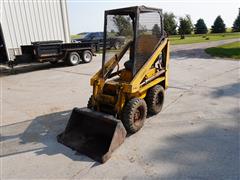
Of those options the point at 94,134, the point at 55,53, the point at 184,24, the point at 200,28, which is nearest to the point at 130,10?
the point at 94,134

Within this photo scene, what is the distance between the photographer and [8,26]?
1188cm

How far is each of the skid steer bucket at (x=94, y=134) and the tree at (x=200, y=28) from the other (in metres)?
53.2

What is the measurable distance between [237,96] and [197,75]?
267 cm

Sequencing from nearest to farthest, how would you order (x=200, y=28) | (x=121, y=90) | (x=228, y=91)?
(x=121, y=90), (x=228, y=91), (x=200, y=28)

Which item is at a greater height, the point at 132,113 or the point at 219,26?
the point at 132,113

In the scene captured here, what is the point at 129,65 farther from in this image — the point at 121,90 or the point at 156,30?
the point at 156,30

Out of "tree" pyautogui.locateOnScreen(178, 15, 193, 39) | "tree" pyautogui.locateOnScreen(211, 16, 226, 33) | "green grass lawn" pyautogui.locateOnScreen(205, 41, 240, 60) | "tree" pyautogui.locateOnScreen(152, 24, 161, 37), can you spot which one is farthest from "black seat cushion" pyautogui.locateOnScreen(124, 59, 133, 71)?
"tree" pyautogui.locateOnScreen(211, 16, 226, 33)

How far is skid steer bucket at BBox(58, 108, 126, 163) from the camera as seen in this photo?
335cm

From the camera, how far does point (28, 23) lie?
12.6 meters

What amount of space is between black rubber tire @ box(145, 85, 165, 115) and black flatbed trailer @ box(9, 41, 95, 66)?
7.37m

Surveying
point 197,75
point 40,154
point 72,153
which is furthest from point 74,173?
point 197,75

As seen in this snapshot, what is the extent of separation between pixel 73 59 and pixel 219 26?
1903 inches

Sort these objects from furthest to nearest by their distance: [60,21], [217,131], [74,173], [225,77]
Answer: [60,21] < [225,77] < [217,131] < [74,173]

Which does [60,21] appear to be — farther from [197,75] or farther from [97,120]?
[97,120]
